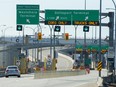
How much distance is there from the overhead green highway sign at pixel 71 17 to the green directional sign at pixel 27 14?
1269 millimetres

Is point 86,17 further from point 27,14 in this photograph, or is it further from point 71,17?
point 27,14

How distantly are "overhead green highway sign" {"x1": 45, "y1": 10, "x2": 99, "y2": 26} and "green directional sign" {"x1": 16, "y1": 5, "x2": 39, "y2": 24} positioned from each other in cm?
127

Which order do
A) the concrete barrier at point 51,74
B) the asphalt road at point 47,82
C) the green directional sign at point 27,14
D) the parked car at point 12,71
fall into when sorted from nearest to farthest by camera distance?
the asphalt road at point 47,82, the green directional sign at point 27,14, the concrete barrier at point 51,74, the parked car at point 12,71

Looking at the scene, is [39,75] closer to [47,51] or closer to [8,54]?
[8,54]

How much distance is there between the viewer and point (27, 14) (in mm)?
55531

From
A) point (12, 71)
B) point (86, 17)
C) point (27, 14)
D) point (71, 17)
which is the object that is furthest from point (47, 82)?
point (12, 71)

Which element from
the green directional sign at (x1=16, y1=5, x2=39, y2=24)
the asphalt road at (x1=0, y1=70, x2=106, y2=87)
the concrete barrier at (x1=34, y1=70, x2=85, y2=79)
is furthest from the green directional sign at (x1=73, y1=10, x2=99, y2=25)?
the asphalt road at (x1=0, y1=70, x2=106, y2=87)

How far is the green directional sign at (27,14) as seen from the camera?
182ft

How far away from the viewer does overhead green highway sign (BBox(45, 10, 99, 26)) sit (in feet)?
184

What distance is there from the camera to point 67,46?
18250 cm

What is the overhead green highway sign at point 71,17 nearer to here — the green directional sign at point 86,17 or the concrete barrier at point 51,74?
the green directional sign at point 86,17

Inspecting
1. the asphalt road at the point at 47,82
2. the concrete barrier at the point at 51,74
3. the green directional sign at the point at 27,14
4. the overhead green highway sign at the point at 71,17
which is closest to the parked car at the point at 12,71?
the concrete barrier at the point at 51,74

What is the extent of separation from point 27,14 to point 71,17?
5.11 m

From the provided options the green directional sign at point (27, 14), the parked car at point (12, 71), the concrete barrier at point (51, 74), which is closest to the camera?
the green directional sign at point (27, 14)
